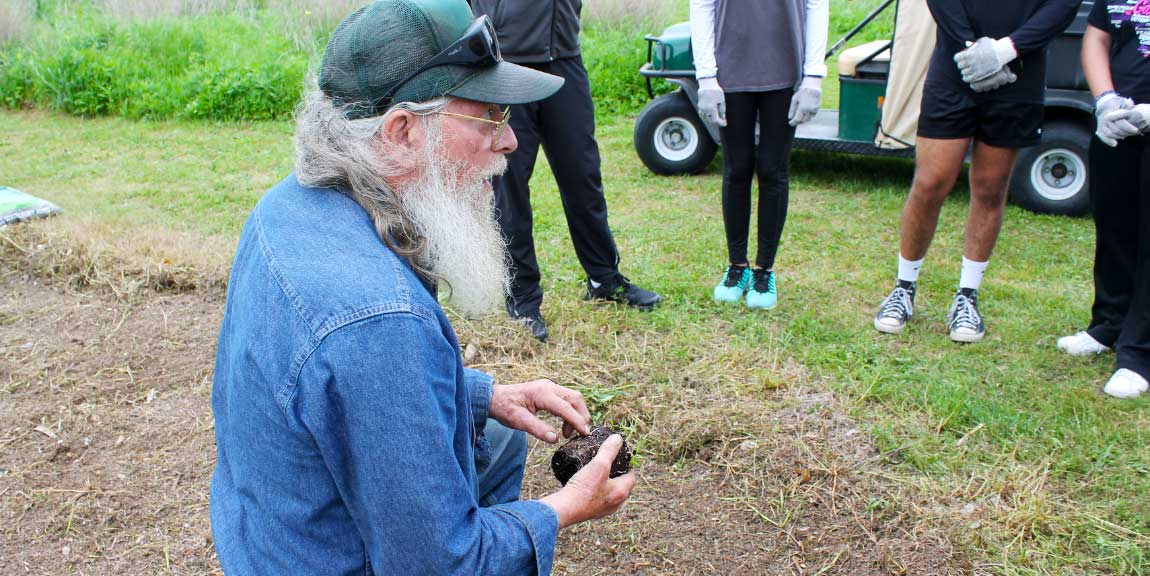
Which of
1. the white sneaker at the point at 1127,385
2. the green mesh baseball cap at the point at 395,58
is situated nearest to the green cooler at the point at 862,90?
the white sneaker at the point at 1127,385

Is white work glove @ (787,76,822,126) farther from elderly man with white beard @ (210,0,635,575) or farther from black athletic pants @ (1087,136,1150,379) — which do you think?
elderly man with white beard @ (210,0,635,575)

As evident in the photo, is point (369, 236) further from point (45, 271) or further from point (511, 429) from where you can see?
point (45, 271)

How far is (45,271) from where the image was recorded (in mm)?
4898

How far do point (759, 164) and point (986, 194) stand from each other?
94 centimetres

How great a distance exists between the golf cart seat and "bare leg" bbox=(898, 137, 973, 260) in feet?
7.20

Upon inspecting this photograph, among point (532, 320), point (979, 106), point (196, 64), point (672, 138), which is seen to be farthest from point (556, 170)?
point (196, 64)

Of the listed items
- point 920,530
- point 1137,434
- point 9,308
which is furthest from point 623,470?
point 9,308

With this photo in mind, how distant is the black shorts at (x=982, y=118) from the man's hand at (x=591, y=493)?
2.45 meters

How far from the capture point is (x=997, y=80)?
3.46 m

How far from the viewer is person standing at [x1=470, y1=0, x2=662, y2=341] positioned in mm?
3785

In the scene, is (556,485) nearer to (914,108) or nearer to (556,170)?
(556,170)

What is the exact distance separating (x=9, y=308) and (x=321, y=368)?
3994 mm

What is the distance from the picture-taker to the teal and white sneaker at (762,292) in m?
4.26

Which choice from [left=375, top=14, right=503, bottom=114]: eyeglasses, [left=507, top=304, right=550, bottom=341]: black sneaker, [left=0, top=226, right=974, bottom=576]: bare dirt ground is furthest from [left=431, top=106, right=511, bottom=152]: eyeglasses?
[left=507, top=304, right=550, bottom=341]: black sneaker
